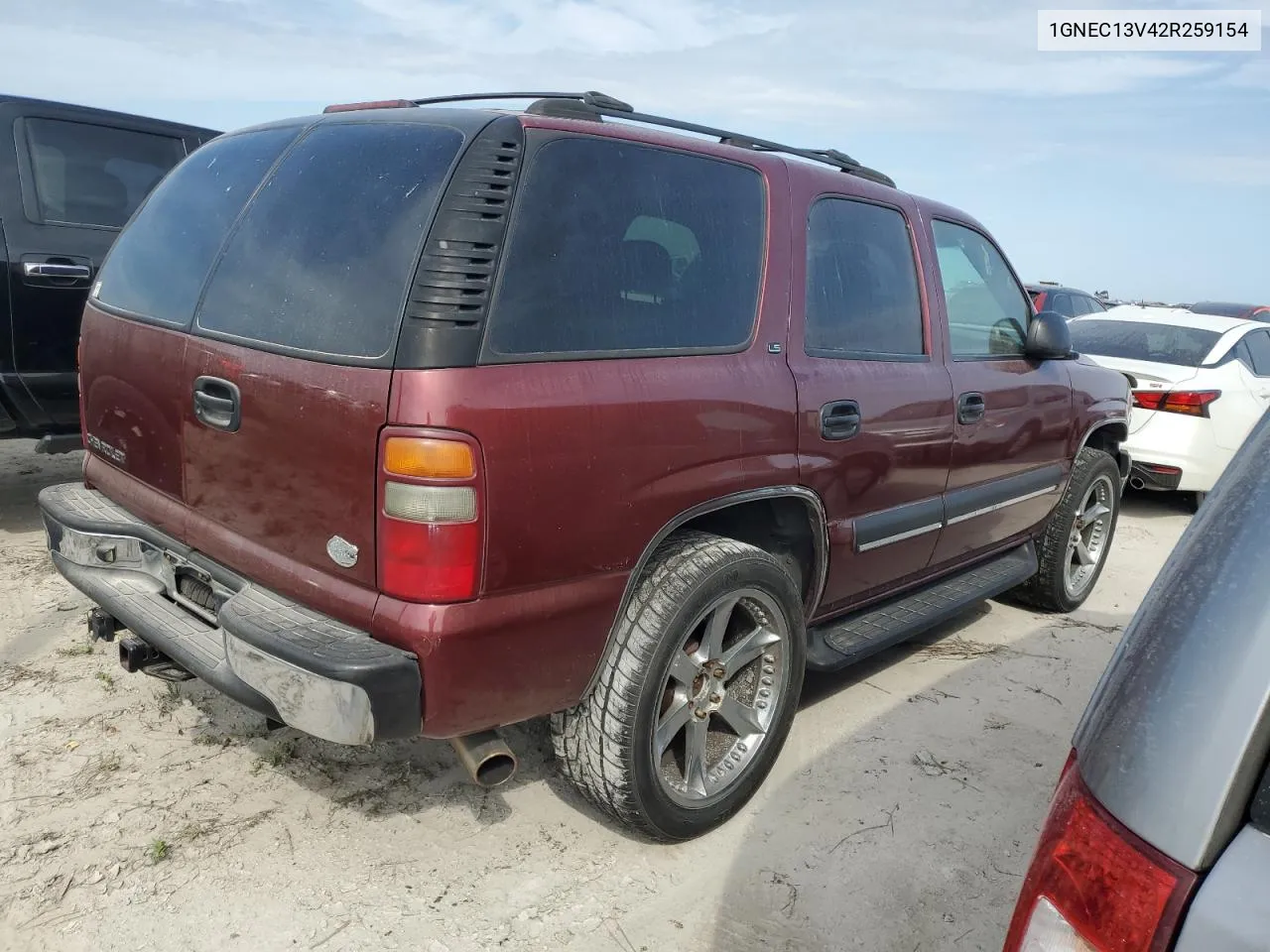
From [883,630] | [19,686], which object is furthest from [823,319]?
[19,686]

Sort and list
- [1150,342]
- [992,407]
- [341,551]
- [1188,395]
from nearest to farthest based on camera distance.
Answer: [341,551], [992,407], [1188,395], [1150,342]

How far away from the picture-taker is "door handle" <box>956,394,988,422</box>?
3.60 metres

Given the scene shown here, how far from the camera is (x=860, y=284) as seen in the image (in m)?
3.28

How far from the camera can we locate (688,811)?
271 centimetres

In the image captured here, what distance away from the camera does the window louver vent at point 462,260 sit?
6.84ft

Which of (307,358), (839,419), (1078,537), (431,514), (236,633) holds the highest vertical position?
(307,358)

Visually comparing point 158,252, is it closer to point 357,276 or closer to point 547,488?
point 357,276

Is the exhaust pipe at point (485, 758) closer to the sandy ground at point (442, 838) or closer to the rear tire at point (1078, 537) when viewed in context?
the sandy ground at point (442, 838)

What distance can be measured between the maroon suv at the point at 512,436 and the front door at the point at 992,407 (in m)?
0.32

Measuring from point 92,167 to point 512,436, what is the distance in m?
4.30

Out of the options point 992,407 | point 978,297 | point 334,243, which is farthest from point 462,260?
point 978,297

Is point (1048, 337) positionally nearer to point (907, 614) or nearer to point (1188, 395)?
point (907, 614)

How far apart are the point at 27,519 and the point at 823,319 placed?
177 inches

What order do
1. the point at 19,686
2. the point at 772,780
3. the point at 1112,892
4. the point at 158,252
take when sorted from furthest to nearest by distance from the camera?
1. the point at 19,686
2. the point at 772,780
3. the point at 158,252
4. the point at 1112,892
